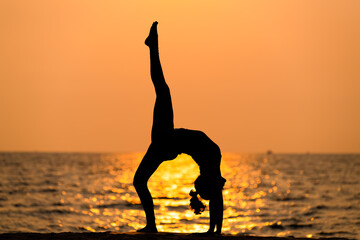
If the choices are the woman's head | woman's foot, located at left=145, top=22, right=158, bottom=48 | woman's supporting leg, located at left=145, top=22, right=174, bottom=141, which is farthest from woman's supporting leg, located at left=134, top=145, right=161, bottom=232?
woman's foot, located at left=145, top=22, right=158, bottom=48

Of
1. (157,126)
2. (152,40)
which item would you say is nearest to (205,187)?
(157,126)

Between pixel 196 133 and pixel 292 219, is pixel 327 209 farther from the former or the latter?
pixel 196 133

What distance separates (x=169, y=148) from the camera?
10.0m

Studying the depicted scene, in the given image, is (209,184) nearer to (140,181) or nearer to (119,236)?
(140,181)

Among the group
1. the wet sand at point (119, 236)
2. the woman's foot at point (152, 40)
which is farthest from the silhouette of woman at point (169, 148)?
the wet sand at point (119, 236)

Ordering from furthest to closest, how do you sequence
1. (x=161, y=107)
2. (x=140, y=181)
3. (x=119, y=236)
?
(x=140, y=181)
(x=161, y=107)
(x=119, y=236)

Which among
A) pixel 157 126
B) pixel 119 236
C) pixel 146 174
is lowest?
pixel 119 236

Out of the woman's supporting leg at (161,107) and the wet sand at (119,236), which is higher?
the woman's supporting leg at (161,107)

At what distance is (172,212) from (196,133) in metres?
22.3

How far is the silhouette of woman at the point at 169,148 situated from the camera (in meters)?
10.0

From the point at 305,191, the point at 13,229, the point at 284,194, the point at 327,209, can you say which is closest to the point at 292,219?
the point at 327,209

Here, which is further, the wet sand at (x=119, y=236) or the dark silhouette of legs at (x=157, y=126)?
the dark silhouette of legs at (x=157, y=126)

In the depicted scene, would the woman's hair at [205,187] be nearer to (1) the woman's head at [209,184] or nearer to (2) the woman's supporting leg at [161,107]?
(1) the woman's head at [209,184]

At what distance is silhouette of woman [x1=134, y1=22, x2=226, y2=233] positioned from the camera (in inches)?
395
